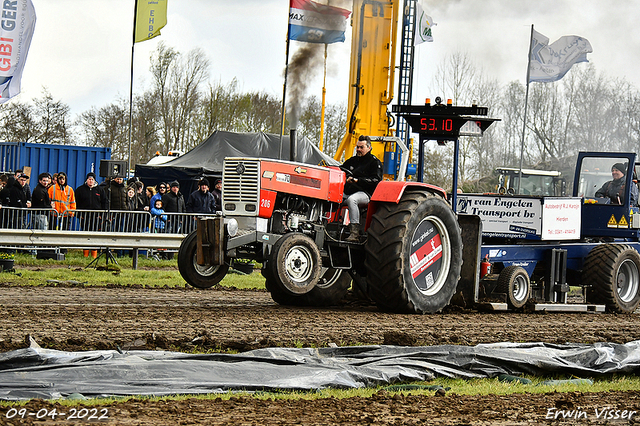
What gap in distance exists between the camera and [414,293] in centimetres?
970

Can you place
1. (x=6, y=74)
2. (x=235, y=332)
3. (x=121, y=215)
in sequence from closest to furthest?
(x=235, y=332)
(x=121, y=215)
(x=6, y=74)

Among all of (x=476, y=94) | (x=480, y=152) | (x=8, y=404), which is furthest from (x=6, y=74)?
(x=480, y=152)

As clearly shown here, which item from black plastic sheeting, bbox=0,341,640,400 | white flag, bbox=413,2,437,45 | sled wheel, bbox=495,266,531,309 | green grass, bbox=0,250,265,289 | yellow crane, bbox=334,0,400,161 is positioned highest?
white flag, bbox=413,2,437,45

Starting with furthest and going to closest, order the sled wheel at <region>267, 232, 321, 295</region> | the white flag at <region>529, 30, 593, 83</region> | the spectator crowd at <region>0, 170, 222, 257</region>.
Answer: the white flag at <region>529, 30, 593, 83</region>, the spectator crowd at <region>0, 170, 222, 257</region>, the sled wheel at <region>267, 232, 321, 295</region>

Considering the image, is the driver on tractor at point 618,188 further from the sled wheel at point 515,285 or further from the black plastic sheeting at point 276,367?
the black plastic sheeting at point 276,367

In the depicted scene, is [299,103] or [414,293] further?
[299,103]

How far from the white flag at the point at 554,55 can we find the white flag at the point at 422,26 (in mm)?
10557

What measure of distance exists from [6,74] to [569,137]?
36619 mm

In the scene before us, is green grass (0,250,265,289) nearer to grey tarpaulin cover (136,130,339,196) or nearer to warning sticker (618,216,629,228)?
grey tarpaulin cover (136,130,339,196)

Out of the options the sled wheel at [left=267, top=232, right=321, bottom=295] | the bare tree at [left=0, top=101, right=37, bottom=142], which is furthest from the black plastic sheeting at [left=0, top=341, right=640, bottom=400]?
the bare tree at [left=0, top=101, right=37, bottom=142]

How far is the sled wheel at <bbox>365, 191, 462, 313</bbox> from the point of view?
948 cm

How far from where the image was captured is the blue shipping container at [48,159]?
73.7 ft

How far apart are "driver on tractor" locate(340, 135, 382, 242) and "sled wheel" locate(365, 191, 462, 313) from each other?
0.29 m

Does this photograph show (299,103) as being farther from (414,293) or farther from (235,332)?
(235,332)
